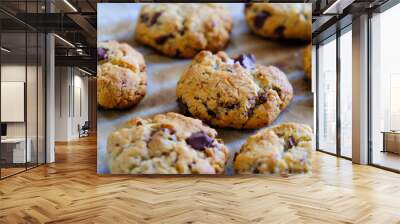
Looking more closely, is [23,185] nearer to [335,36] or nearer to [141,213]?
[141,213]

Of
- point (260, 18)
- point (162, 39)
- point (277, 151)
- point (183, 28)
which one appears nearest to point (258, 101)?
point (277, 151)

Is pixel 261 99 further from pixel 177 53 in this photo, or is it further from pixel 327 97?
pixel 327 97

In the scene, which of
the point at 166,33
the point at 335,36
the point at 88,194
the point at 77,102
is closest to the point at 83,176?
the point at 88,194

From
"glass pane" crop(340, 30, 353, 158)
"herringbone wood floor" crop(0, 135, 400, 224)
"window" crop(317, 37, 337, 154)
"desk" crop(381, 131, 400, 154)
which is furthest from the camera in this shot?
"window" crop(317, 37, 337, 154)

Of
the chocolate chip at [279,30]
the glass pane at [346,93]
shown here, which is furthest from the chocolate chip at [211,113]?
the glass pane at [346,93]

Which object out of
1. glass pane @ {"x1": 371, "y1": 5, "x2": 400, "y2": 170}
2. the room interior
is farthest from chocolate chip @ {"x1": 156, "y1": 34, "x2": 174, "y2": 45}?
glass pane @ {"x1": 371, "y1": 5, "x2": 400, "y2": 170}

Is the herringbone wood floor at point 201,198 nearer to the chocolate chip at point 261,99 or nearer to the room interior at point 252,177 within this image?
the room interior at point 252,177

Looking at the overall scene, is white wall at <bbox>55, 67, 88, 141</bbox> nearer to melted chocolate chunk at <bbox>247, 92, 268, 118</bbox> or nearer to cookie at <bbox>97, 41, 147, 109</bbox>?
cookie at <bbox>97, 41, 147, 109</bbox>

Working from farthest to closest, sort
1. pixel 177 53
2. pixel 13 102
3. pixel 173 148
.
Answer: pixel 13 102 < pixel 177 53 < pixel 173 148
